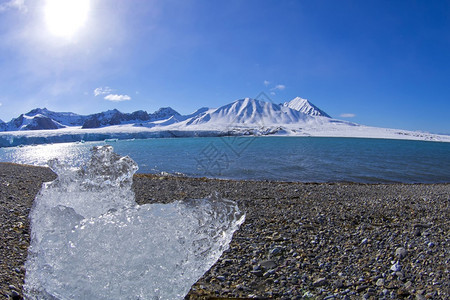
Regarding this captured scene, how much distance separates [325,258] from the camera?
5164mm

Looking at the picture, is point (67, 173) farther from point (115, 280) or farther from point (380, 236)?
point (380, 236)

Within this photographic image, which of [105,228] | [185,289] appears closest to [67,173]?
[105,228]

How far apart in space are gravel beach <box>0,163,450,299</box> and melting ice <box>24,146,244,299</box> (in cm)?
27

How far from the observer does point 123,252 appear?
15.7ft

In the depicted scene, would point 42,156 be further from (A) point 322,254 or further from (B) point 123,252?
(A) point 322,254

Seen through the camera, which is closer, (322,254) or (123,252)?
(123,252)

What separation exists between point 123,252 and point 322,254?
4.05m

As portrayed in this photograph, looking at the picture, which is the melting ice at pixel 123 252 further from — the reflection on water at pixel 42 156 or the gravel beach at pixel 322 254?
the reflection on water at pixel 42 156

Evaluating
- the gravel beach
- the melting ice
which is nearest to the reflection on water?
the melting ice

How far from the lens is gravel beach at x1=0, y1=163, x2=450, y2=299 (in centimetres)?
414

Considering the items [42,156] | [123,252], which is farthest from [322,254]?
[42,156]

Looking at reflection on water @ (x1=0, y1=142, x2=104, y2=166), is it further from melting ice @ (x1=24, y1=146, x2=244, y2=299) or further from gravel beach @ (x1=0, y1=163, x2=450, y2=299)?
gravel beach @ (x1=0, y1=163, x2=450, y2=299)

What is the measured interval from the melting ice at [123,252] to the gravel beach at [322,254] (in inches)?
10.7

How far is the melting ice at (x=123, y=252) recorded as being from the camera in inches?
160
